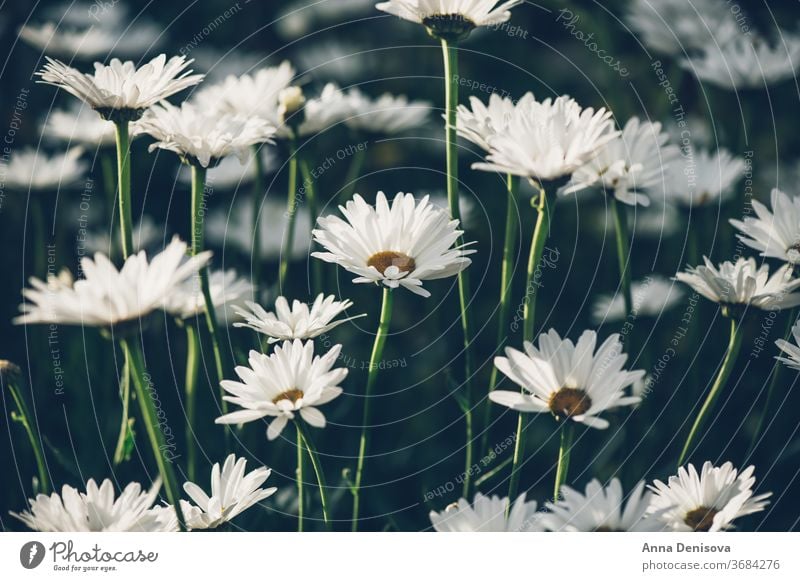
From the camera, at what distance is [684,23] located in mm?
693

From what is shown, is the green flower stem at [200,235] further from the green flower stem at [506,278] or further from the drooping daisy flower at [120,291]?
the green flower stem at [506,278]

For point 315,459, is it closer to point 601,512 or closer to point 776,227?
point 601,512

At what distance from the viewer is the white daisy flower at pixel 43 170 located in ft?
2.19

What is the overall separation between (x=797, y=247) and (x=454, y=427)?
0.91ft

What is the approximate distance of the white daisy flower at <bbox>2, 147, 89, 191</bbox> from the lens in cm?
67

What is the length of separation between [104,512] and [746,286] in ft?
1.41

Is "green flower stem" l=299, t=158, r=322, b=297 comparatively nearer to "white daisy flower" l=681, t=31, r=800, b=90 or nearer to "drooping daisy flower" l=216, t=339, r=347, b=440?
"drooping daisy flower" l=216, t=339, r=347, b=440

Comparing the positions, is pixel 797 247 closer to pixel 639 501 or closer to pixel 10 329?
pixel 639 501

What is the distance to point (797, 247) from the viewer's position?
20.4 inches

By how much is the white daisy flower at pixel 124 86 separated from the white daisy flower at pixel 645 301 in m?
0.37

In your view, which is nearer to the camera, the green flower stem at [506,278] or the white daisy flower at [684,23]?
the green flower stem at [506,278]

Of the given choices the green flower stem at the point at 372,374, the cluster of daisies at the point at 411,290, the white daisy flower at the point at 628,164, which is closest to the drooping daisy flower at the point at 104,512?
the cluster of daisies at the point at 411,290

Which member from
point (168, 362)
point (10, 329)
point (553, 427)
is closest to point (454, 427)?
point (553, 427)
